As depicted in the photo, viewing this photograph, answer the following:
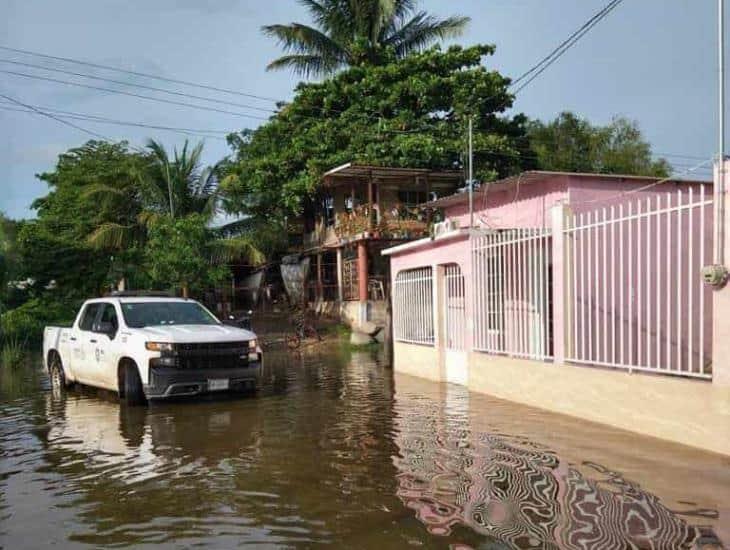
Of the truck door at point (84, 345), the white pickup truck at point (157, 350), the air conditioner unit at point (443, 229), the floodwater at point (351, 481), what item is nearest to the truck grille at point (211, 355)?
the white pickup truck at point (157, 350)

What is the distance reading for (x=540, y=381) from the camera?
32.7 feet

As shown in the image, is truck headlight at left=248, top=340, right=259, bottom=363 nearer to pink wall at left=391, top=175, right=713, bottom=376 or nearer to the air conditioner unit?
pink wall at left=391, top=175, right=713, bottom=376

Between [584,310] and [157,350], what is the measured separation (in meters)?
6.14

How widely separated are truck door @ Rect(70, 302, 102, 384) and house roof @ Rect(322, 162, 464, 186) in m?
13.8

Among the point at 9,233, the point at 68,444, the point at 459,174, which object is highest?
the point at 459,174

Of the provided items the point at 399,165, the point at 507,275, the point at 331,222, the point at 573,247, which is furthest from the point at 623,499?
the point at 331,222

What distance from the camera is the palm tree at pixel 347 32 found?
28875mm

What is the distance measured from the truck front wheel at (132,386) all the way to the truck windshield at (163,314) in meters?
0.77

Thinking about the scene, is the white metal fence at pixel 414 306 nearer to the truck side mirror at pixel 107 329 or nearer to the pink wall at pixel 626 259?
the pink wall at pixel 626 259

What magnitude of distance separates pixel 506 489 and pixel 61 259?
27833 millimetres

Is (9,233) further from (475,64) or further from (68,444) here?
(68,444)

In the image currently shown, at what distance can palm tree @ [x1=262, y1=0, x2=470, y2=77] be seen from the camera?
28.9 metres

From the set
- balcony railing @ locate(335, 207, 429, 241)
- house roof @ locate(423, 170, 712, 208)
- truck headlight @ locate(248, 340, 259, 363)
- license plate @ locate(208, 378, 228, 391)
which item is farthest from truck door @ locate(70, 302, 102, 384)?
balcony railing @ locate(335, 207, 429, 241)

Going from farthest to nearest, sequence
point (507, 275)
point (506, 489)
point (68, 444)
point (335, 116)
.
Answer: point (335, 116) < point (507, 275) < point (68, 444) < point (506, 489)
